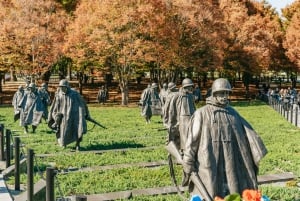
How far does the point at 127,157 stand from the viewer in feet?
44.0

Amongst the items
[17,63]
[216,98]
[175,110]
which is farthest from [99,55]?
[216,98]

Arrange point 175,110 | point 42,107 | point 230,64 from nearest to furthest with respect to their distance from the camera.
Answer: point 175,110 < point 42,107 < point 230,64

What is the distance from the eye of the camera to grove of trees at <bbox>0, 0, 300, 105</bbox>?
3488 cm

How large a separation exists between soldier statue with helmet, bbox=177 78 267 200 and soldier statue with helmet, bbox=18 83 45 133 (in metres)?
13.7

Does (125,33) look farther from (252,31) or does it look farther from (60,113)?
(60,113)

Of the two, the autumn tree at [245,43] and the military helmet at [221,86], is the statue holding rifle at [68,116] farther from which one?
the autumn tree at [245,43]

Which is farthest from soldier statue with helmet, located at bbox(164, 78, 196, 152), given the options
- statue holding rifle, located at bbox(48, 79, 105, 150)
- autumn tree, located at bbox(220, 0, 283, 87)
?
autumn tree, located at bbox(220, 0, 283, 87)

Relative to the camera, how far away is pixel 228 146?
6.26 meters

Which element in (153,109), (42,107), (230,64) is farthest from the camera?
(230,64)

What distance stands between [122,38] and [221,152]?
29.1m

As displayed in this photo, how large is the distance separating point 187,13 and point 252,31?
29.3 feet

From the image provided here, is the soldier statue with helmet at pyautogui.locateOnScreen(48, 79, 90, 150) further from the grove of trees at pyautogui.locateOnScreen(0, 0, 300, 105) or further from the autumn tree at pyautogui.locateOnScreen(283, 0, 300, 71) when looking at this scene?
the autumn tree at pyautogui.locateOnScreen(283, 0, 300, 71)

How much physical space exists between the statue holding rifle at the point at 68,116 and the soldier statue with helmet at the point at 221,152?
856 centimetres

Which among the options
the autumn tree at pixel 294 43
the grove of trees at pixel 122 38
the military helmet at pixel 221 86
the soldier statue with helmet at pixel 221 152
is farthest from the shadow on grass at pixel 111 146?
the autumn tree at pixel 294 43
